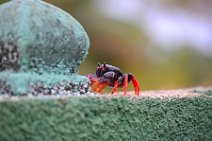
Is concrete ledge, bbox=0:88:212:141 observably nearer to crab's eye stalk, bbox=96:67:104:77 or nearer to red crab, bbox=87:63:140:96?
red crab, bbox=87:63:140:96

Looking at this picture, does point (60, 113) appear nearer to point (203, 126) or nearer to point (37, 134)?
point (37, 134)

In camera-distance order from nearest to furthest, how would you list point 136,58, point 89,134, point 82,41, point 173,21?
point 89,134, point 82,41, point 136,58, point 173,21

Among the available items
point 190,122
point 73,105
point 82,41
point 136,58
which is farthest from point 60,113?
point 136,58

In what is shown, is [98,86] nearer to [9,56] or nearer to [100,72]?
[100,72]

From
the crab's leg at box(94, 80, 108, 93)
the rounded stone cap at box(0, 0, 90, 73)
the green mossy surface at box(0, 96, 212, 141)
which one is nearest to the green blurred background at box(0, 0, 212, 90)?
the crab's leg at box(94, 80, 108, 93)

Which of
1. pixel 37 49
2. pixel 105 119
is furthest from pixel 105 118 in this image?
pixel 37 49

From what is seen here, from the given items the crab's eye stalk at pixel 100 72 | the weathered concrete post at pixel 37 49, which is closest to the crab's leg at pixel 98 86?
the crab's eye stalk at pixel 100 72

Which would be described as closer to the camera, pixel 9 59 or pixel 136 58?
pixel 9 59
